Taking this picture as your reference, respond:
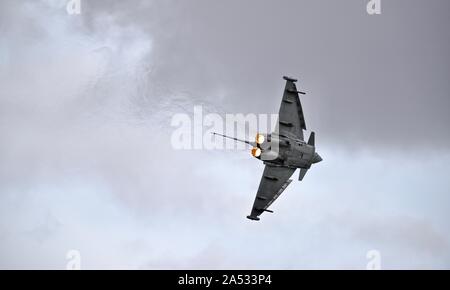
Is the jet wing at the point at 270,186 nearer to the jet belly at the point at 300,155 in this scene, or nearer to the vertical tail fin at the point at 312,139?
the jet belly at the point at 300,155

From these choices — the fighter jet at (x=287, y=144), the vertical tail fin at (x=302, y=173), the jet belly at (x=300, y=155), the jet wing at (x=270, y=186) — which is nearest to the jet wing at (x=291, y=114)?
the fighter jet at (x=287, y=144)

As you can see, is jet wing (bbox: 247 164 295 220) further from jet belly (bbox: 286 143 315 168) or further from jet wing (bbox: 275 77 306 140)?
jet wing (bbox: 275 77 306 140)

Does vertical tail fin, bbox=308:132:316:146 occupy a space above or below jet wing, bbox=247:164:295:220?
above

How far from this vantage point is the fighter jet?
279 ft

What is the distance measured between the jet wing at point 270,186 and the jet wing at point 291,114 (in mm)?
3549

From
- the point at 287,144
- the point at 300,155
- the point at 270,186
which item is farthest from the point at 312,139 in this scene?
the point at 270,186

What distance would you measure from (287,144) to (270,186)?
19.0 feet

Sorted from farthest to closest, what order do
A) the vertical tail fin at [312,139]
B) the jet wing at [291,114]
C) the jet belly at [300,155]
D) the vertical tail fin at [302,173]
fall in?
the vertical tail fin at [302,173] < the vertical tail fin at [312,139] < the jet wing at [291,114] < the jet belly at [300,155]

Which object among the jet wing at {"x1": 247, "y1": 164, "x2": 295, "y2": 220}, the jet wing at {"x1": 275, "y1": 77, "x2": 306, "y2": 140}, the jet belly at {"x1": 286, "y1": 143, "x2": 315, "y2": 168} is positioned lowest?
the jet wing at {"x1": 247, "y1": 164, "x2": 295, "y2": 220}

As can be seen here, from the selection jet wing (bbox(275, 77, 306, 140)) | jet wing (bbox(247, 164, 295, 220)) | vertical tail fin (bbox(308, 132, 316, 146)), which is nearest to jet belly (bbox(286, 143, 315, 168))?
vertical tail fin (bbox(308, 132, 316, 146))

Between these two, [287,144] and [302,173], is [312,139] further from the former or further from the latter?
[302,173]

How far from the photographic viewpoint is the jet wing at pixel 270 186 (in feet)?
294
